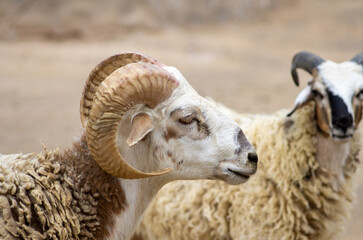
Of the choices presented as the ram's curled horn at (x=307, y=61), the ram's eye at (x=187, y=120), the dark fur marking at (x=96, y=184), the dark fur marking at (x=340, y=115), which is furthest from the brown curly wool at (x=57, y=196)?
the ram's curled horn at (x=307, y=61)

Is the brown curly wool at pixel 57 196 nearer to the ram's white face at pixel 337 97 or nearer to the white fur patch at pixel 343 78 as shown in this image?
the ram's white face at pixel 337 97

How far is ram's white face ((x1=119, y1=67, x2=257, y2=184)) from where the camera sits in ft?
10.7

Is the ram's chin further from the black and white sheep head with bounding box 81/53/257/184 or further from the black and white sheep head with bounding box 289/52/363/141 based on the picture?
the black and white sheep head with bounding box 289/52/363/141

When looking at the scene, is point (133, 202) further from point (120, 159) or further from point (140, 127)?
point (140, 127)

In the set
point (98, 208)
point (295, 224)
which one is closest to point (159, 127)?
point (98, 208)

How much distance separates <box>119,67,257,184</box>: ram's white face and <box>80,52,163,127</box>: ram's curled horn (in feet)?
1.07

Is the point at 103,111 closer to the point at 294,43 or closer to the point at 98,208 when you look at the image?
the point at 98,208

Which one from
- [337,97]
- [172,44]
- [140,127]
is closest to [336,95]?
[337,97]

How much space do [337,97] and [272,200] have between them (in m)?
1.23

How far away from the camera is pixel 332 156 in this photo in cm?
508

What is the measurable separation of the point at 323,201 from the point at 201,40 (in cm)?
1370

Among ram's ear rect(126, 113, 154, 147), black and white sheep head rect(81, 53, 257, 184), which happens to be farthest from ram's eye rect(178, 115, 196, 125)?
ram's ear rect(126, 113, 154, 147)

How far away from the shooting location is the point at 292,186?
4977mm

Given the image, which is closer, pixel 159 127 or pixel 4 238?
pixel 4 238
